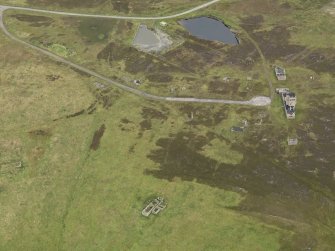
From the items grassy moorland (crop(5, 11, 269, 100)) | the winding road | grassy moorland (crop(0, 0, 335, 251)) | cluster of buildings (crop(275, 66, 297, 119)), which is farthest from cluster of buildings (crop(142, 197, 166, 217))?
cluster of buildings (crop(275, 66, 297, 119))

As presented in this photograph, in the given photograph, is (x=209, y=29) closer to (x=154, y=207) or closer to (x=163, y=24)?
(x=163, y=24)

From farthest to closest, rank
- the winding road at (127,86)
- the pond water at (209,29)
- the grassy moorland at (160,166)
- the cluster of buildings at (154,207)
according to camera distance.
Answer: the pond water at (209,29), the winding road at (127,86), the cluster of buildings at (154,207), the grassy moorland at (160,166)

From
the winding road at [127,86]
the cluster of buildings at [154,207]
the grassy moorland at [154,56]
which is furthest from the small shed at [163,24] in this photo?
the cluster of buildings at [154,207]

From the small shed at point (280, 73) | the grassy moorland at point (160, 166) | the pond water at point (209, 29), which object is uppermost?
the small shed at point (280, 73)

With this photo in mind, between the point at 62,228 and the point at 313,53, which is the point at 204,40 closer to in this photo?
the point at 313,53

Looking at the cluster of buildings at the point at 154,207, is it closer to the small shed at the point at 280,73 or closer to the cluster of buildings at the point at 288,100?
the cluster of buildings at the point at 288,100

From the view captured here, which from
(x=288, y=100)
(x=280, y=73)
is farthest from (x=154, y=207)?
(x=280, y=73)

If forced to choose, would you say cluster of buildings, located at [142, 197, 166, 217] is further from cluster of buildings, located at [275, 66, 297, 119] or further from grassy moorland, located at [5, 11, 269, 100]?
cluster of buildings, located at [275, 66, 297, 119]
